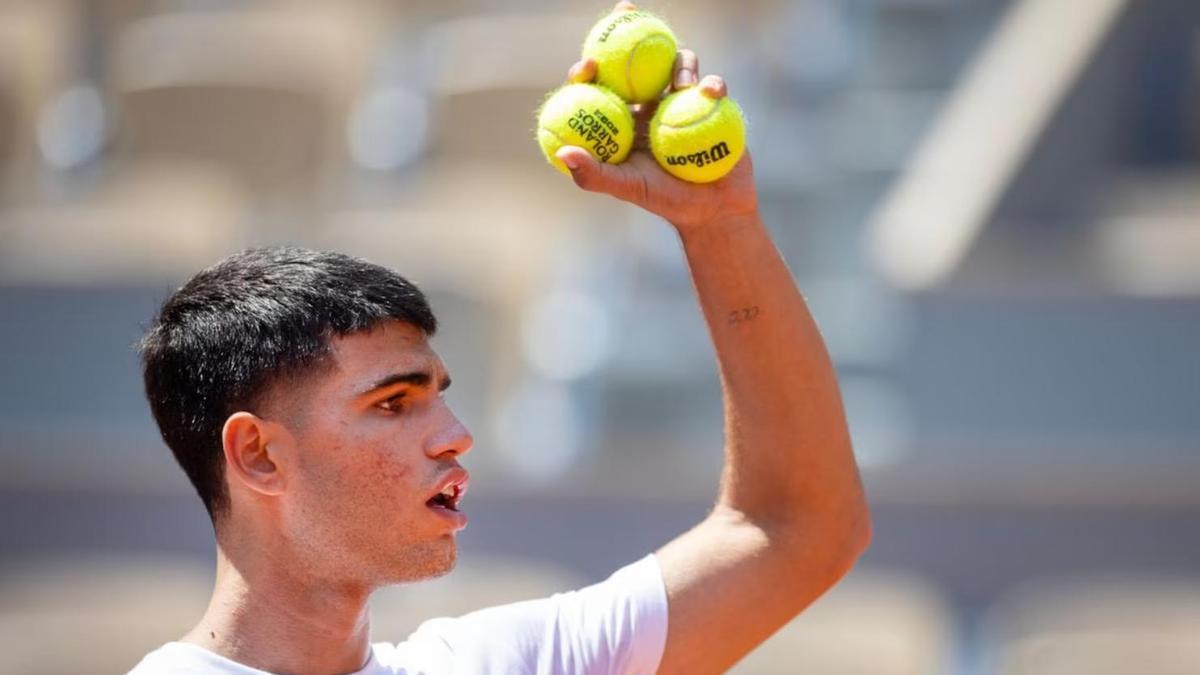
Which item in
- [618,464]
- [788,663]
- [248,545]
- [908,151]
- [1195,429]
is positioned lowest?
[248,545]

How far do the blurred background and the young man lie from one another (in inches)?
127

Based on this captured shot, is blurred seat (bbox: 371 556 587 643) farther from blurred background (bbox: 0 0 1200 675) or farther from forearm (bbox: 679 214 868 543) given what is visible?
forearm (bbox: 679 214 868 543)

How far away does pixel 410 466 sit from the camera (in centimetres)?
259

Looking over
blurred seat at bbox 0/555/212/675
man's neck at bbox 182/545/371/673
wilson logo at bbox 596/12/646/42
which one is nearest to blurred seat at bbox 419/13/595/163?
blurred seat at bbox 0/555/212/675

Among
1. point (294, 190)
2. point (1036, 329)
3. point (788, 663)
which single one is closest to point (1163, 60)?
point (1036, 329)

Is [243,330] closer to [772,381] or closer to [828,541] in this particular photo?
[772,381]

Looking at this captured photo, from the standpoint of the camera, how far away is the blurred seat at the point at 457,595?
6480 mm

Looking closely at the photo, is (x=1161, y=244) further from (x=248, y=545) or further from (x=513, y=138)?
(x=248, y=545)

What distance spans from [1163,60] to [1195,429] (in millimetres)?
1701

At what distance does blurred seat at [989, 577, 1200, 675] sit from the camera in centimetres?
592

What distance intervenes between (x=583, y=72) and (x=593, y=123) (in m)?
0.10

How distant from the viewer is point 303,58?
8.98 m

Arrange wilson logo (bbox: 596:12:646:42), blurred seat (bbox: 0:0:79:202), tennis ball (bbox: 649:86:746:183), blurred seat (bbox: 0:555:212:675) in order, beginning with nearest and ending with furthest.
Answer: tennis ball (bbox: 649:86:746:183), wilson logo (bbox: 596:12:646:42), blurred seat (bbox: 0:555:212:675), blurred seat (bbox: 0:0:79:202)

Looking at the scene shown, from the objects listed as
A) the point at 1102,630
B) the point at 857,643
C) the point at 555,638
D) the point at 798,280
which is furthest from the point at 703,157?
the point at 798,280
